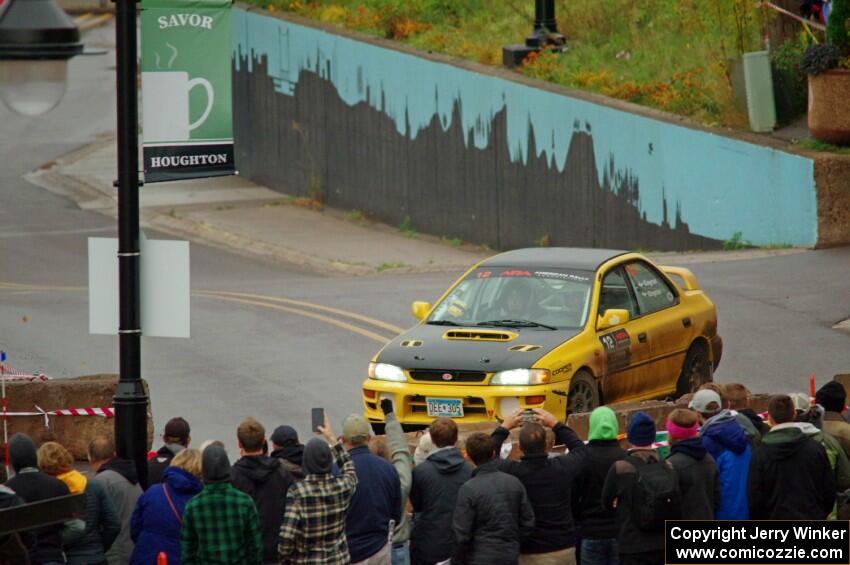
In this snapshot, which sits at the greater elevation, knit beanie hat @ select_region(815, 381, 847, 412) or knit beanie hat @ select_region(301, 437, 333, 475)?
knit beanie hat @ select_region(301, 437, 333, 475)

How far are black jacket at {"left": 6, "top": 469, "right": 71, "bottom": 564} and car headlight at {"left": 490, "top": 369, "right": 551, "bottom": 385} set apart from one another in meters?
5.23

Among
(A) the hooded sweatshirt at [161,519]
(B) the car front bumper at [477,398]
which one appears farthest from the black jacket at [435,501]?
(B) the car front bumper at [477,398]

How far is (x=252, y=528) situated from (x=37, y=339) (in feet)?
41.2

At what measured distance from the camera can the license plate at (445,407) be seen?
1320 cm

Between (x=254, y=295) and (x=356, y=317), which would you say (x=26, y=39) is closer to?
(x=356, y=317)

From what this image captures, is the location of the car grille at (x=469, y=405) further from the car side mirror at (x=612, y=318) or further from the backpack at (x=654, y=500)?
the backpack at (x=654, y=500)

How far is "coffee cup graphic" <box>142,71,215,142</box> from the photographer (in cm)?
972

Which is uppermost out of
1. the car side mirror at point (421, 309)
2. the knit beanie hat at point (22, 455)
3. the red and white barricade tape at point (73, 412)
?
the car side mirror at point (421, 309)

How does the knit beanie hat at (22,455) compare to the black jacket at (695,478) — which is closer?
the knit beanie hat at (22,455)

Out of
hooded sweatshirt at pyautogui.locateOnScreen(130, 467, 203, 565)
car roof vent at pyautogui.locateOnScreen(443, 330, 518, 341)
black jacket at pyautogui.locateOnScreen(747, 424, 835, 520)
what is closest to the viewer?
hooded sweatshirt at pyautogui.locateOnScreen(130, 467, 203, 565)

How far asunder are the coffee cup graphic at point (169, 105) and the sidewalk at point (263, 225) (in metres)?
17.5

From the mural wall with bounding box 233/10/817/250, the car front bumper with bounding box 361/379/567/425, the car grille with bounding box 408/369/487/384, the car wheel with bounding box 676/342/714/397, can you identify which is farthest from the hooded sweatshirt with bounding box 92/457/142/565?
the mural wall with bounding box 233/10/817/250

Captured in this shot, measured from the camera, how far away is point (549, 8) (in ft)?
104

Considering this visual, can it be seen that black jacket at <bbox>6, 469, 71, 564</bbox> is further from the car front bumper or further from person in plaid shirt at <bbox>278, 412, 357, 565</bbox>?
the car front bumper
